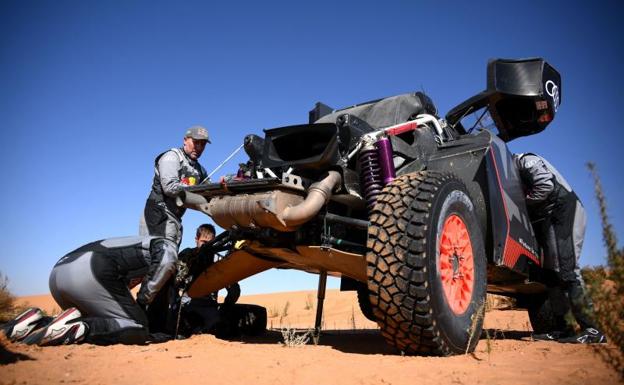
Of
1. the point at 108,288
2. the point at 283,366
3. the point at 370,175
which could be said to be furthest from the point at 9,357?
the point at 370,175

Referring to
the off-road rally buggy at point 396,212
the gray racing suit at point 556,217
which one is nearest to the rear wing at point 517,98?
the off-road rally buggy at point 396,212

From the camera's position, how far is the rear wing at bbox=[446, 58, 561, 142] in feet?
17.5

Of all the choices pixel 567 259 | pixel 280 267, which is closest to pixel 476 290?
pixel 567 259

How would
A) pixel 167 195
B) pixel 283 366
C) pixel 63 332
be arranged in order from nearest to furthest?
pixel 283 366 < pixel 63 332 < pixel 167 195

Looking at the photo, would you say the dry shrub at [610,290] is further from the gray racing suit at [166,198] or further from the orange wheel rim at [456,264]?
the gray racing suit at [166,198]

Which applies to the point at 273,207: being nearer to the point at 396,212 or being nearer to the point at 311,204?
the point at 311,204

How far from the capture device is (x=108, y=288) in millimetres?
4008

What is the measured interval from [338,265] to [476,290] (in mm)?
1097

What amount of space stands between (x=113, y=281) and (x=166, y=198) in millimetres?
1181

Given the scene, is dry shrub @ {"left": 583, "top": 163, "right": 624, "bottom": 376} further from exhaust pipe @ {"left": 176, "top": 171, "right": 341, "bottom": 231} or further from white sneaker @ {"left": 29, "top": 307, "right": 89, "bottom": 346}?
white sneaker @ {"left": 29, "top": 307, "right": 89, "bottom": 346}

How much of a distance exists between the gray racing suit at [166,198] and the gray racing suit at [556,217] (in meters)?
3.40

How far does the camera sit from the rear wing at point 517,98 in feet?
17.5

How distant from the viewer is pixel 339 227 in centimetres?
421

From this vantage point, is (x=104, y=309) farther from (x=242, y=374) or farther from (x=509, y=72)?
(x=509, y=72)
